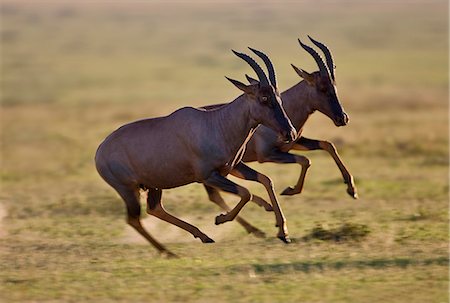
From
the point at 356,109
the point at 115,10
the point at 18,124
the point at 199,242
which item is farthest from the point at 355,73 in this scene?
the point at 115,10

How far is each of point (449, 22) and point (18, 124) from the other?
64.1 meters

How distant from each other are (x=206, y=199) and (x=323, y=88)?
5312 mm

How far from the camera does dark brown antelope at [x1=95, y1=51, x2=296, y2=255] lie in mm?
12445

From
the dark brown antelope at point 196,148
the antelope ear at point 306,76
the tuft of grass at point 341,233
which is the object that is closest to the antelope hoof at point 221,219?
the dark brown antelope at point 196,148

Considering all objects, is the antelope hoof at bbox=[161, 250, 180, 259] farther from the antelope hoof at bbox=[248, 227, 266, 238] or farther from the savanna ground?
the antelope hoof at bbox=[248, 227, 266, 238]

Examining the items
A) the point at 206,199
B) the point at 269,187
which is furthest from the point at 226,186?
the point at 206,199

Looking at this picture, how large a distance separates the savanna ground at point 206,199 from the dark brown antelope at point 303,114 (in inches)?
37.9

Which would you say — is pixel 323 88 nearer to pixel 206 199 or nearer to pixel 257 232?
pixel 257 232

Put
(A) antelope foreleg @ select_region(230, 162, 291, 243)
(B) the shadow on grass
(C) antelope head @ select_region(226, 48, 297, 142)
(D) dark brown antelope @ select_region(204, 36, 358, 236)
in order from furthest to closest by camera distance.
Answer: (D) dark brown antelope @ select_region(204, 36, 358, 236), (A) antelope foreleg @ select_region(230, 162, 291, 243), (C) antelope head @ select_region(226, 48, 297, 142), (B) the shadow on grass

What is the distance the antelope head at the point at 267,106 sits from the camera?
40.2 feet

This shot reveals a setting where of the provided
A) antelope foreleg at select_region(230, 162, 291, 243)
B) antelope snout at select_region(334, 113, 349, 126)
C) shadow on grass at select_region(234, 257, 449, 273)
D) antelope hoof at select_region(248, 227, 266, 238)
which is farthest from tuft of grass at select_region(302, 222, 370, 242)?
shadow on grass at select_region(234, 257, 449, 273)

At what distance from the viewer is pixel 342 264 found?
11852 mm

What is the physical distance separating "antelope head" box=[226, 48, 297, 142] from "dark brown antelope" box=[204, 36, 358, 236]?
1.89 meters

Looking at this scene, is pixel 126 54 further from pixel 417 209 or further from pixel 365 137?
pixel 417 209
